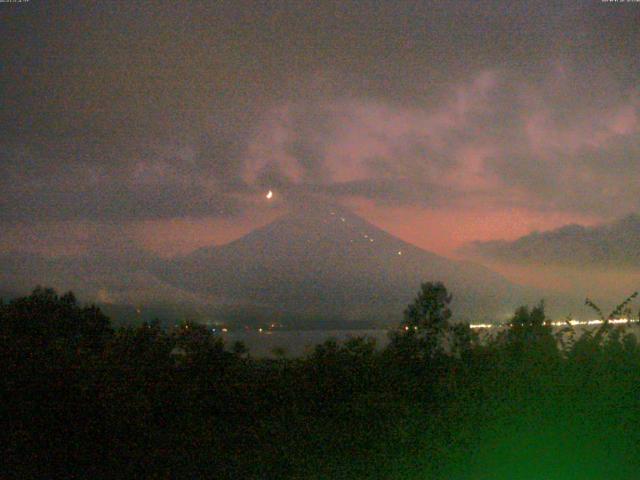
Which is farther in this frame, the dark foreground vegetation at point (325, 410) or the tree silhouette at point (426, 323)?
the tree silhouette at point (426, 323)

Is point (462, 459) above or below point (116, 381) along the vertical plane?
below

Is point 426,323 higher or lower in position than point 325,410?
higher

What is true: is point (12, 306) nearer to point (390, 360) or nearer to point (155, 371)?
point (155, 371)

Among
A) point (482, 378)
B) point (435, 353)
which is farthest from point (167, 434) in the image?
point (435, 353)

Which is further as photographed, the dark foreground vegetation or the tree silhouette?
the tree silhouette

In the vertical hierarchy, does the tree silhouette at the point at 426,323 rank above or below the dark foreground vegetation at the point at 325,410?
above

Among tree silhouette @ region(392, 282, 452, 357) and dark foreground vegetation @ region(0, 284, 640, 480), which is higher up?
tree silhouette @ region(392, 282, 452, 357)

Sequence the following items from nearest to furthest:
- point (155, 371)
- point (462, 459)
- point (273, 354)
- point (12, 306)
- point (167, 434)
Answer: point (462, 459) < point (167, 434) < point (155, 371) < point (273, 354) < point (12, 306)

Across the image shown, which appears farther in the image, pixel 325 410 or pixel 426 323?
pixel 426 323
